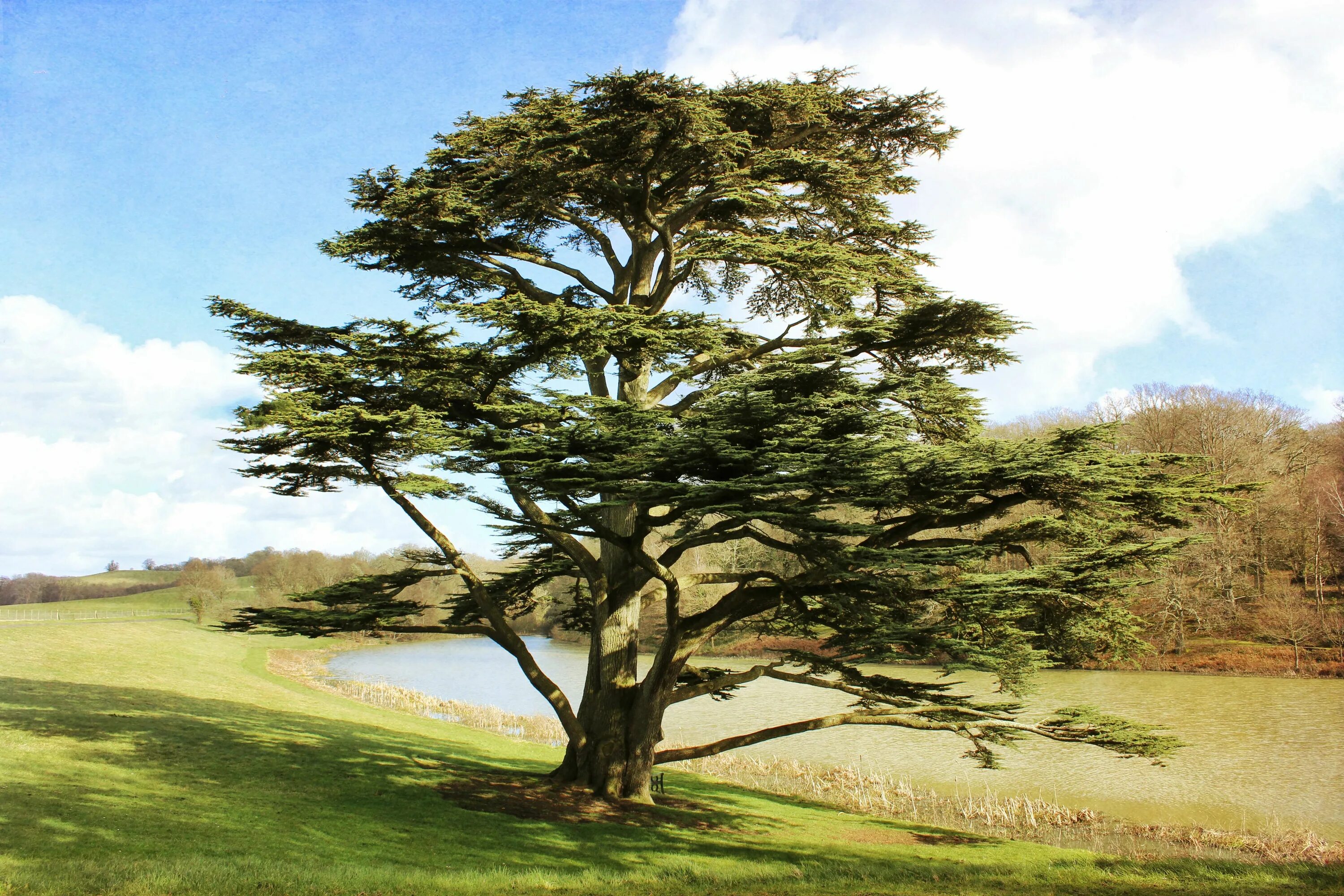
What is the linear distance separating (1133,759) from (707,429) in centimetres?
1422

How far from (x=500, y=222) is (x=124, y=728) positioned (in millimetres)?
9411

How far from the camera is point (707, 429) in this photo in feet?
23.7

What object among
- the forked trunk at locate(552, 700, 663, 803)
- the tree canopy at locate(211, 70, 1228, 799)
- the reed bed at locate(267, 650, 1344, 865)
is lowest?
the reed bed at locate(267, 650, 1344, 865)

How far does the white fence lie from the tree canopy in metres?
44.4

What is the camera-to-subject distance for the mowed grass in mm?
6250

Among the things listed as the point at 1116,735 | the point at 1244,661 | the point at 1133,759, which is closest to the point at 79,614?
A: the point at 1133,759

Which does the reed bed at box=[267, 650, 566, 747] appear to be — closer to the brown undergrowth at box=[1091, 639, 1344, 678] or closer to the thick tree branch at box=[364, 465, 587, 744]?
the thick tree branch at box=[364, 465, 587, 744]

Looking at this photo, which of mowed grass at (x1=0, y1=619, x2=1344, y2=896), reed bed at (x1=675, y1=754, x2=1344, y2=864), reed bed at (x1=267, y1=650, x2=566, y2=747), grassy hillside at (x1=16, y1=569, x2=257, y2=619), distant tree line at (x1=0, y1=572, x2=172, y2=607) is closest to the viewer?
mowed grass at (x1=0, y1=619, x2=1344, y2=896)

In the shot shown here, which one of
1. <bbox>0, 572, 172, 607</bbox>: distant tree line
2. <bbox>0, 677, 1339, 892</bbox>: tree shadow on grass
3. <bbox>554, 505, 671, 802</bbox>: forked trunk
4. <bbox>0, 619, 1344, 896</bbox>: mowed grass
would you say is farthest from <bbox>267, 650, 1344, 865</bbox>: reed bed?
<bbox>0, 572, 172, 607</bbox>: distant tree line

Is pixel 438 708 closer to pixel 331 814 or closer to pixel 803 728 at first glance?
pixel 331 814

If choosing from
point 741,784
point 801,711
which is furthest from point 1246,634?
point 741,784

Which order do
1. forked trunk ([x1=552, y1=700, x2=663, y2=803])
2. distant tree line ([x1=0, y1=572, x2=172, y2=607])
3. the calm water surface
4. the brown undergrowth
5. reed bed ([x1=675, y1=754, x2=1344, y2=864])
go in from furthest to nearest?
distant tree line ([x1=0, y1=572, x2=172, y2=607]) < the brown undergrowth < the calm water surface < reed bed ([x1=675, y1=754, x2=1344, y2=864]) < forked trunk ([x1=552, y1=700, x2=663, y2=803])

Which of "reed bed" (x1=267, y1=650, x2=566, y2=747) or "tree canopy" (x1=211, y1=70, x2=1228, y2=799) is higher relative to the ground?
"tree canopy" (x1=211, y1=70, x2=1228, y2=799)

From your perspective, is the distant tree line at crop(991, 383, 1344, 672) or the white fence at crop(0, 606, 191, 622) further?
the white fence at crop(0, 606, 191, 622)
